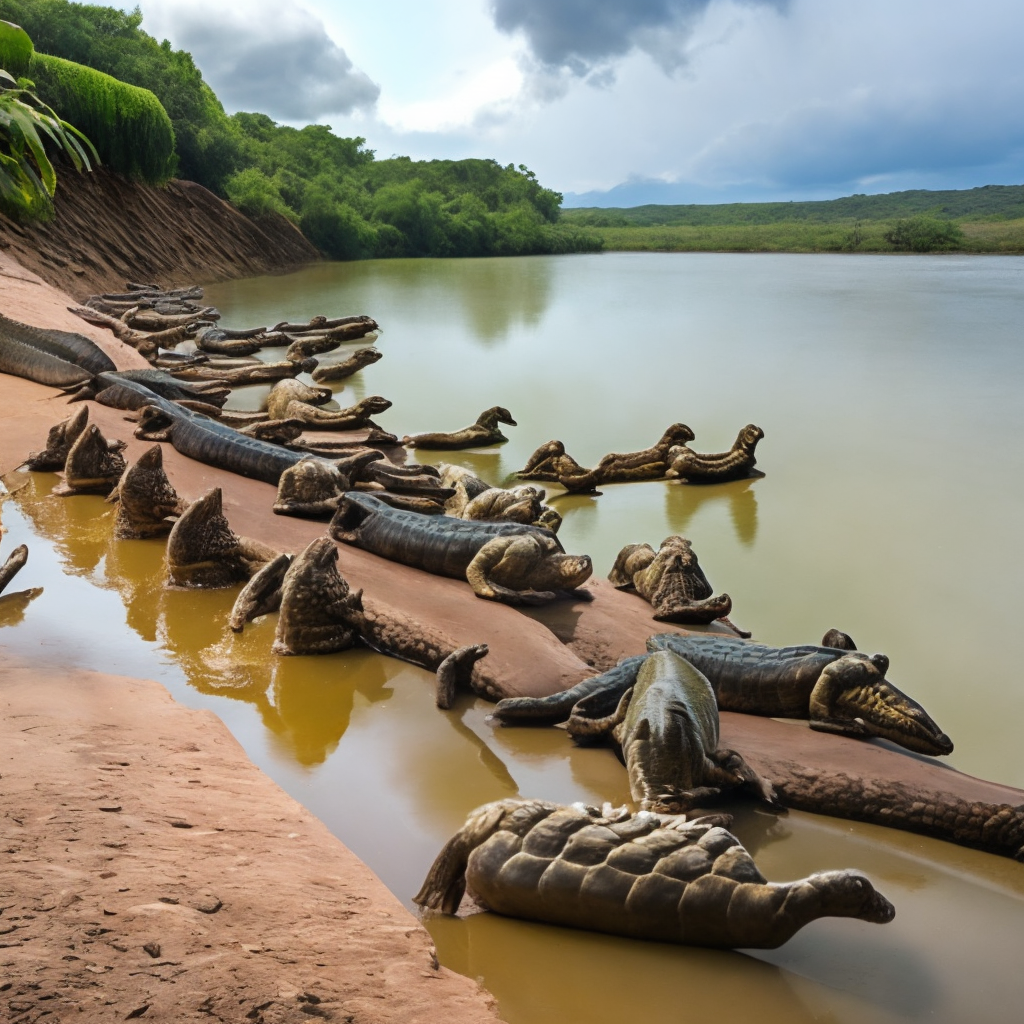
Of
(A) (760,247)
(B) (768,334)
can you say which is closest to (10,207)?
(B) (768,334)

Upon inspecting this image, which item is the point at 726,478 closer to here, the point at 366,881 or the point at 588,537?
the point at 588,537

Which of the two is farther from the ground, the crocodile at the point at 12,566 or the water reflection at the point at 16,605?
the crocodile at the point at 12,566

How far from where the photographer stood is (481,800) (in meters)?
4.63

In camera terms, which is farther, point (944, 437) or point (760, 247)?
point (760, 247)

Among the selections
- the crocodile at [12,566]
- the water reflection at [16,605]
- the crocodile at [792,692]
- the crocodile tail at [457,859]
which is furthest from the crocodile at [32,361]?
the crocodile tail at [457,859]

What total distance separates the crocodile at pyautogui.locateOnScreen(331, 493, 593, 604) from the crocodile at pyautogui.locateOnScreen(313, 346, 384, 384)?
1087 cm

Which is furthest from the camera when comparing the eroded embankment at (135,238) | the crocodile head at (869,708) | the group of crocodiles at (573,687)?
the eroded embankment at (135,238)

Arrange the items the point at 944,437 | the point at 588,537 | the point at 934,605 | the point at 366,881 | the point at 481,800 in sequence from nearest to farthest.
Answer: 1. the point at 366,881
2. the point at 481,800
3. the point at 934,605
4. the point at 588,537
5. the point at 944,437

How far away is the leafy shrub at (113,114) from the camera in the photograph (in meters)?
28.6

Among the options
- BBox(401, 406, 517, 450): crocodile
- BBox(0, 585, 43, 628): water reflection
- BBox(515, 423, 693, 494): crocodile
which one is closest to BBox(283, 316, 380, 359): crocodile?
BBox(401, 406, 517, 450): crocodile

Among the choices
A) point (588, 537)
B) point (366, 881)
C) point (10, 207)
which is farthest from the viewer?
point (10, 207)

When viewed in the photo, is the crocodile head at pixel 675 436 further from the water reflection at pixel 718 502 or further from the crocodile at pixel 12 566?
the crocodile at pixel 12 566

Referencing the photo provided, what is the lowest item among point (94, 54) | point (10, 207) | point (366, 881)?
point (366, 881)

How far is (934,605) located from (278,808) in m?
6.28
